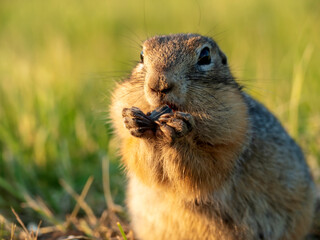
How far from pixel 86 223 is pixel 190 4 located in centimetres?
828

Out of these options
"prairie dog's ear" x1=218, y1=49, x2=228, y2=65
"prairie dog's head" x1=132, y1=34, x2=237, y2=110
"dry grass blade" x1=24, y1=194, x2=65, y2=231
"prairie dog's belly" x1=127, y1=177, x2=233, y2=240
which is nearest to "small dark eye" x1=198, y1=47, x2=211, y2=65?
"prairie dog's head" x1=132, y1=34, x2=237, y2=110

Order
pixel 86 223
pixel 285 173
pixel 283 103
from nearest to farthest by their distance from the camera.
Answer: pixel 285 173 → pixel 86 223 → pixel 283 103

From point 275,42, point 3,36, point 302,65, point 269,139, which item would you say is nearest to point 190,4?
point 275,42

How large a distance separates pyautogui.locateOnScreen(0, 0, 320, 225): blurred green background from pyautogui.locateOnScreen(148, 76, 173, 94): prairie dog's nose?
103cm

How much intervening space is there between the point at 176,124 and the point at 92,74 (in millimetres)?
5400

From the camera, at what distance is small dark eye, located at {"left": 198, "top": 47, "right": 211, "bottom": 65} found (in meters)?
3.55

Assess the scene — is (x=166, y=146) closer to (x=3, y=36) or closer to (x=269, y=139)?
(x=269, y=139)

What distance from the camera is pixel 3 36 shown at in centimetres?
1060

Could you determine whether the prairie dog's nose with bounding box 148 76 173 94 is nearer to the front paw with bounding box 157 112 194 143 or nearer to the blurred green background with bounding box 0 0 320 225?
the front paw with bounding box 157 112 194 143

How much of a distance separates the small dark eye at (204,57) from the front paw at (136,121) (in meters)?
0.66

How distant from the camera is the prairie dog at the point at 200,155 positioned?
3234mm

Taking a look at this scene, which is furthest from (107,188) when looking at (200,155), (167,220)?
(200,155)

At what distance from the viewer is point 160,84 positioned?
3.08 meters

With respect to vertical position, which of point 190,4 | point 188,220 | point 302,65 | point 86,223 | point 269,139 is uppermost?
point 190,4
